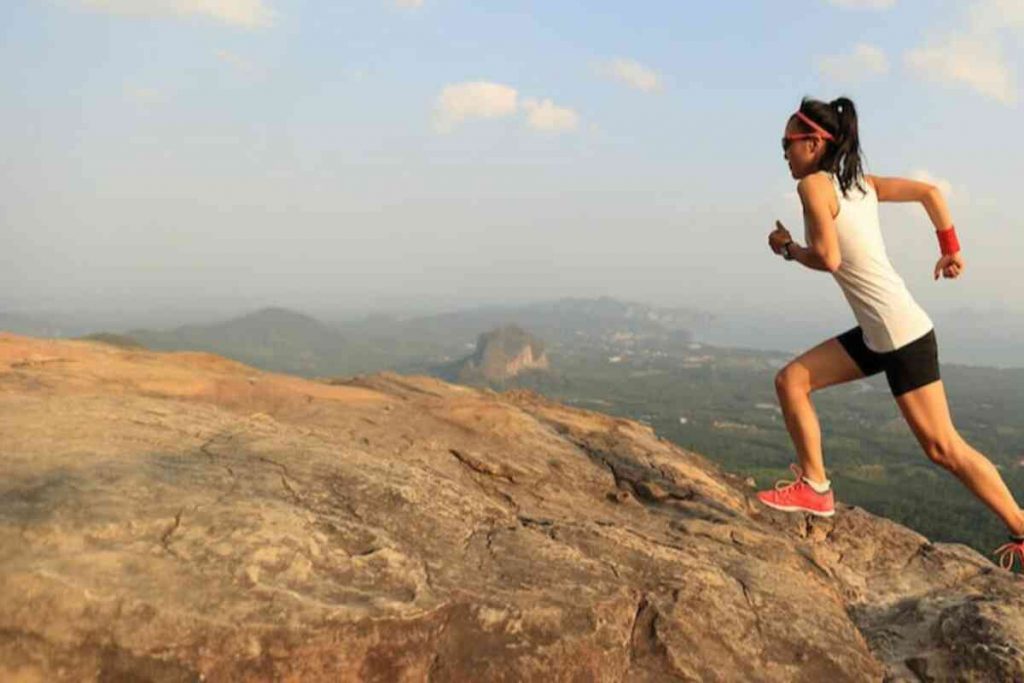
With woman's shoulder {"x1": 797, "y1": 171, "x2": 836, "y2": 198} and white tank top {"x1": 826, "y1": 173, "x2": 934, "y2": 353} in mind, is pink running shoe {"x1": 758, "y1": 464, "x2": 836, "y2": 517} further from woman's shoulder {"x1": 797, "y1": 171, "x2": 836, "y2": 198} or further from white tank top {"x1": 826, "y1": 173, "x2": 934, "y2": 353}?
woman's shoulder {"x1": 797, "y1": 171, "x2": 836, "y2": 198}

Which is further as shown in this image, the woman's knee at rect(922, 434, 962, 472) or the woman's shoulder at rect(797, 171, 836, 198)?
the woman's knee at rect(922, 434, 962, 472)

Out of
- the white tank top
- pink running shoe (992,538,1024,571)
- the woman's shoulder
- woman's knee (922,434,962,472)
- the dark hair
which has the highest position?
the dark hair

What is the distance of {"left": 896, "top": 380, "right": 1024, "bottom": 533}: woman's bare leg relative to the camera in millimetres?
6008

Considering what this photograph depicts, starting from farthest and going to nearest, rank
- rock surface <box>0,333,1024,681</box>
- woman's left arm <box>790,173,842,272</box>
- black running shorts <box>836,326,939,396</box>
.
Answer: black running shorts <box>836,326,939,396</box>
woman's left arm <box>790,173,842,272</box>
rock surface <box>0,333,1024,681</box>

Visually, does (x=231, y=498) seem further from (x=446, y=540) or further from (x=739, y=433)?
(x=739, y=433)

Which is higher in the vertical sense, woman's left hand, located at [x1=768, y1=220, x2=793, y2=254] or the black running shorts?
woman's left hand, located at [x1=768, y1=220, x2=793, y2=254]

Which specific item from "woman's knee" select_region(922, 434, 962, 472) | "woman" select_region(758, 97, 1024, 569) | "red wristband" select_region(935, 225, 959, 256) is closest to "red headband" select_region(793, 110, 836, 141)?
"woman" select_region(758, 97, 1024, 569)

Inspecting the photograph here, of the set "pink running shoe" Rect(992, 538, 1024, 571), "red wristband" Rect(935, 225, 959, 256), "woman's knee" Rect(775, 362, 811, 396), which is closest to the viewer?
"pink running shoe" Rect(992, 538, 1024, 571)

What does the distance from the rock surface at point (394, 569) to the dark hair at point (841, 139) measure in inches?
142

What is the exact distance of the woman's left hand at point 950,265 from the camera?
657cm

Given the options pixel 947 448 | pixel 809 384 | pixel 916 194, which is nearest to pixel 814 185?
pixel 916 194

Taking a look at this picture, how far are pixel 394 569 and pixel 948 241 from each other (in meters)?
6.13

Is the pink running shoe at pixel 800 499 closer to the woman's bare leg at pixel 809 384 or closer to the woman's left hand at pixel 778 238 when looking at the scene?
the woman's bare leg at pixel 809 384

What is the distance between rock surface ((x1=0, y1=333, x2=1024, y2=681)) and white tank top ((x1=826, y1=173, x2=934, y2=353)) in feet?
7.86
